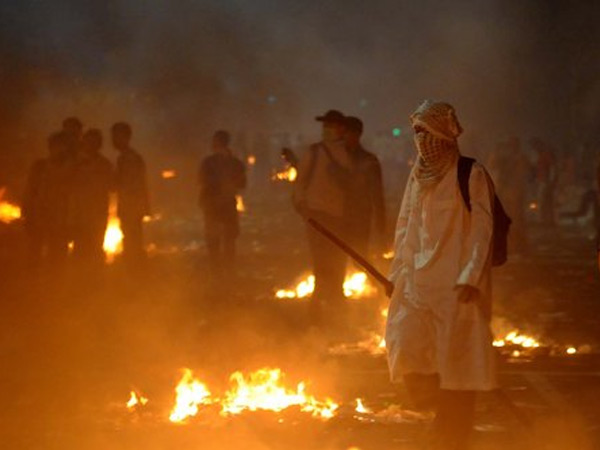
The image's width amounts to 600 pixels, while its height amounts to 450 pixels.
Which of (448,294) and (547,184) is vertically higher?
(547,184)

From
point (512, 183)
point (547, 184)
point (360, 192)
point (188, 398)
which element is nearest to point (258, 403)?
point (188, 398)

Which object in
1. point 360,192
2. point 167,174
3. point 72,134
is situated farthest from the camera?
point 167,174

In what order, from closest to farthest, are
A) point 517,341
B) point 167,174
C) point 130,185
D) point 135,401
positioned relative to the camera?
point 135,401 < point 517,341 < point 130,185 < point 167,174

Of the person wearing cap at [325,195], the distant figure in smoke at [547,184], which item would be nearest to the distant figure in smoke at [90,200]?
the person wearing cap at [325,195]

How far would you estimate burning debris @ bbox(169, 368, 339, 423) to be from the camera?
782 centimetres

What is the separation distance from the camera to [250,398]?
26.5ft

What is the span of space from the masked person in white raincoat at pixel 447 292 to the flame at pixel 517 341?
411cm

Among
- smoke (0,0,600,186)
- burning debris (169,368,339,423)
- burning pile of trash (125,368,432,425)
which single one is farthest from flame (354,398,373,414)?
smoke (0,0,600,186)

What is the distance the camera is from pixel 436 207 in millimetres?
6605

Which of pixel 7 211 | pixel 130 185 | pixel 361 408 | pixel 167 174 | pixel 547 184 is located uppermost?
pixel 167 174

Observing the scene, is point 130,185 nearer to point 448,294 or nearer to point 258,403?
point 258,403

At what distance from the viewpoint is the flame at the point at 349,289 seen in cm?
1404

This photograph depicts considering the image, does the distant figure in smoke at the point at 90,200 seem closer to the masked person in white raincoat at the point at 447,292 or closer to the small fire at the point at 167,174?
the masked person in white raincoat at the point at 447,292

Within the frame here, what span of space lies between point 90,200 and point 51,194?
0.39 m
